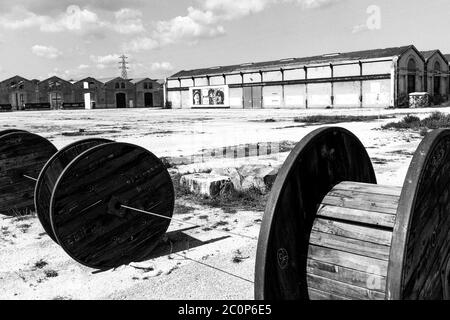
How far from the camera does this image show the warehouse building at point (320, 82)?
45031 mm

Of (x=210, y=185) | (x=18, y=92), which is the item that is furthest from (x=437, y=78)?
(x=18, y=92)

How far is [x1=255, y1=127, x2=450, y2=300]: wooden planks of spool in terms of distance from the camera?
7.48 ft

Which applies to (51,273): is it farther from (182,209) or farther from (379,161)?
(379,161)

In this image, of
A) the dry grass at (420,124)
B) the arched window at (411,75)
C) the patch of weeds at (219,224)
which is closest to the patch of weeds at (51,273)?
the patch of weeds at (219,224)

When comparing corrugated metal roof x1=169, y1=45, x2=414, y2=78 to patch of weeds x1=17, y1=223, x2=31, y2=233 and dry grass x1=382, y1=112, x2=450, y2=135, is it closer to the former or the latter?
dry grass x1=382, y1=112, x2=450, y2=135

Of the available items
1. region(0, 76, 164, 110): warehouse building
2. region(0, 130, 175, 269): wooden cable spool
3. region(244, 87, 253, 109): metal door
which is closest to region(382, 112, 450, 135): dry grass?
region(0, 130, 175, 269): wooden cable spool

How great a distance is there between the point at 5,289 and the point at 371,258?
3384 mm

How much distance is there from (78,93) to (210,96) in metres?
26.6

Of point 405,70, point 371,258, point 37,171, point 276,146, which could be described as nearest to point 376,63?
point 405,70

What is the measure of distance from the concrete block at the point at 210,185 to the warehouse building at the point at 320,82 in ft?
131

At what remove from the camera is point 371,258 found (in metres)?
2.54

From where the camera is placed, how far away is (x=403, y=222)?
2.09 m

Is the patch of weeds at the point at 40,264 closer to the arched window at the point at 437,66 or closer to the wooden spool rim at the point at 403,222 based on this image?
the wooden spool rim at the point at 403,222
